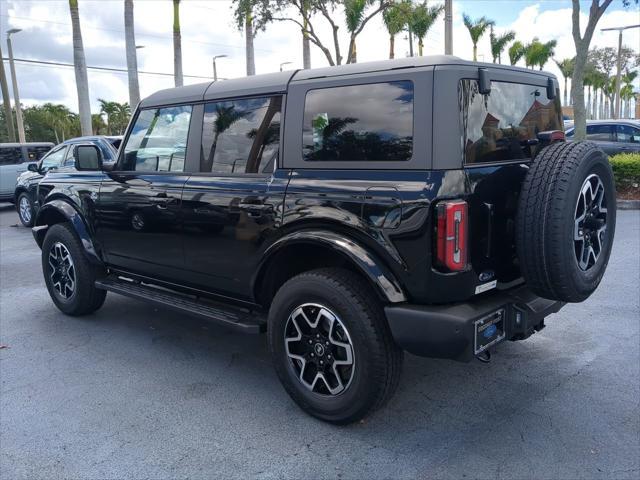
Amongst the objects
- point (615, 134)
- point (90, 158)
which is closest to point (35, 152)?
point (90, 158)

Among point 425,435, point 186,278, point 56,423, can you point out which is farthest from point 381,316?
point 56,423

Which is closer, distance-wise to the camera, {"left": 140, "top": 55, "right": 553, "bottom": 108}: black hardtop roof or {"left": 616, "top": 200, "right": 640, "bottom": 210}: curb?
{"left": 140, "top": 55, "right": 553, "bottom": 108}: black hardtop roof

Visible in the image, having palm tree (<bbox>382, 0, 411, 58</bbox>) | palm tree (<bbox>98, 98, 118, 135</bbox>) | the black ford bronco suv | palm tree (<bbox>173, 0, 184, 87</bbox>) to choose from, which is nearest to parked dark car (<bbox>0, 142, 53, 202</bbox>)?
palm tree (<bbox>173, 0, 184, 87</bbox>)

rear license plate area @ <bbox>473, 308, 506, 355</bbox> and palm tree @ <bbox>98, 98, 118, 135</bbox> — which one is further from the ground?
palm tree @ <bbox>98, 98, 118, 135</bbox>

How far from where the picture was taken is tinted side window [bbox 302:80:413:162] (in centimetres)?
293

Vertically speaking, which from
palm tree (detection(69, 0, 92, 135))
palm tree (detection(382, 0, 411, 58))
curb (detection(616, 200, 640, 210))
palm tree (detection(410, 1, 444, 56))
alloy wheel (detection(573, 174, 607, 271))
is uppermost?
palm tree (detection(410, 1, 444, 56))

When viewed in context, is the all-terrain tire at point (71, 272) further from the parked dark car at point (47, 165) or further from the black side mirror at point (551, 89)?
the parked dark car at point (47, 165)

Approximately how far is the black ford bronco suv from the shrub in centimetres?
873

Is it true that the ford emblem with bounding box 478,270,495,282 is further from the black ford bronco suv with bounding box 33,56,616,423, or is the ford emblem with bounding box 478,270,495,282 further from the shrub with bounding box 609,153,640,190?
the shrub with bounding box 609,153,640,190

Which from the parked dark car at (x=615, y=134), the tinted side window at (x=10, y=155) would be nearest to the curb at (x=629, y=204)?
the parked dark car at (x=615, y=134)

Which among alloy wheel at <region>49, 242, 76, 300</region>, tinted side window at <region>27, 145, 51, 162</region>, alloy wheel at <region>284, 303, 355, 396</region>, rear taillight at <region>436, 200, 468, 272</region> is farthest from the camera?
tinted side window at <region>27, 145, 51, 162</region>

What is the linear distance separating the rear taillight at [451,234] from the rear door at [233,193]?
1.03m

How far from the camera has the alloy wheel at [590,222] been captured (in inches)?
118

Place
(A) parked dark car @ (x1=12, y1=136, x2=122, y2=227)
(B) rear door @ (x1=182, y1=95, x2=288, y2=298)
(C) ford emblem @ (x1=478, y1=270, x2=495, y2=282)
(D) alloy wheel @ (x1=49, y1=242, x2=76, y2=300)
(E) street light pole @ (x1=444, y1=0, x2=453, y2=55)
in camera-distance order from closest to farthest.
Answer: (C) ford emblem @ (x1=478, y1=270, x2=495, y2=282), (B) rear door @ (x1=182, y1=95, x2=288, y2=298), (D) alloy wheel @ (x1=49, y1=242, x2=76, y2=300), (A) parked dark car @ (x1=12, y1=136, x2=122, y2=227), (E) street light pole @ (x1=444, y1=0, x2=453, y2=55)
